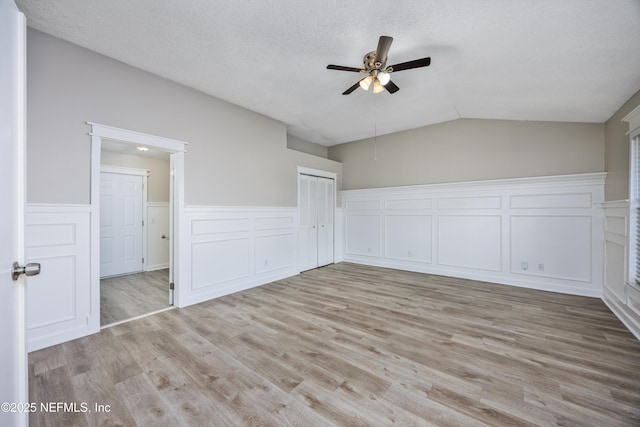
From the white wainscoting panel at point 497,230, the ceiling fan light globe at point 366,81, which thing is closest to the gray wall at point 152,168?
the white wainscoting panel at point 497,230

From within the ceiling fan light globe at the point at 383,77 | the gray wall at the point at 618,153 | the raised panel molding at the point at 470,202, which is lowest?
the raised panel molding at the point at 470,202

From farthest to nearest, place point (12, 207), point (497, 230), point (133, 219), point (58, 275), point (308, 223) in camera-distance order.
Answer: point (308, 223) < point (133, 219) < point (497, 230) < point (58, 275) < point (12, 207)

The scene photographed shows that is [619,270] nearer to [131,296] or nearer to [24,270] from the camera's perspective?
[24,270]

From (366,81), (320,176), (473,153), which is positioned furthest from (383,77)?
(320,176)

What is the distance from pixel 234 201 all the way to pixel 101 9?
2.47 metres

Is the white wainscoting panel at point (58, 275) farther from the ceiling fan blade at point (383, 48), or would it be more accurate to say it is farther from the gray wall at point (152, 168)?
the ceiling fan blade at point (383, 48)

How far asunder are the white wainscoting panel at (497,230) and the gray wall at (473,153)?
24cm

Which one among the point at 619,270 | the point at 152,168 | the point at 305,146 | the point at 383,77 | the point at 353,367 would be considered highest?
the point at 305,146

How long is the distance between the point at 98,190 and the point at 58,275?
91 cm

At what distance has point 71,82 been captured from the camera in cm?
254

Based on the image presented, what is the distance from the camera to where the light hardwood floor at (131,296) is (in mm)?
3146

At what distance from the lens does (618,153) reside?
3.21 m

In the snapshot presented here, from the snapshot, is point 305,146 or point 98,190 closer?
point 98,190

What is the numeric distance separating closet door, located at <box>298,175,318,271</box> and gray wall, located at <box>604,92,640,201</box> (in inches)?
180
